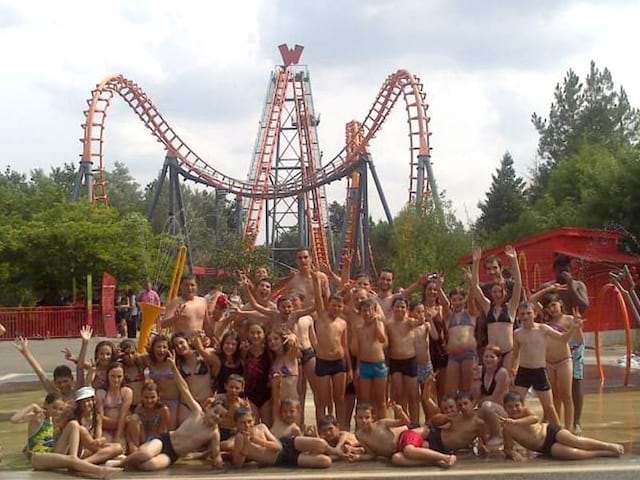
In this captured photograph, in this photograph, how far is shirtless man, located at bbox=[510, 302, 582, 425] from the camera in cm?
809

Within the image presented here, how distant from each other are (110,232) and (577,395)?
2601cm

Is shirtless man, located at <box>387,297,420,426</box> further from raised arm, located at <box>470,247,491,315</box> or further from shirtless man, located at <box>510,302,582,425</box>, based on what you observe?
shirtless man, located at <box>510,302,582,425</box>

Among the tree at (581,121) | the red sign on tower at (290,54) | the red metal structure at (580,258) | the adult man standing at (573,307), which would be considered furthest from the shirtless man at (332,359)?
the tree at (581,121)

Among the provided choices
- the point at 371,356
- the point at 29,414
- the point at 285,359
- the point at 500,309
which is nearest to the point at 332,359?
the point at 371,356

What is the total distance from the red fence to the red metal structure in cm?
1267

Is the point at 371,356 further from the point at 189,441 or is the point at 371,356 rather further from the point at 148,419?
the point at 148,419

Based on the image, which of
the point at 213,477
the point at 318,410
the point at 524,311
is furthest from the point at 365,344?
the point at 213,477

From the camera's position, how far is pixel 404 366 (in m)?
8.66

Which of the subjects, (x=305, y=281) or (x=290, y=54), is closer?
(x=305, y=281)

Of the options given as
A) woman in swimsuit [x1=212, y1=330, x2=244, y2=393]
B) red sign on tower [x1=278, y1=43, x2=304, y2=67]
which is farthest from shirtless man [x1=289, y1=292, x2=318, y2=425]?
red sign on tower [x1=278, y1=43, x2=304, y2=67]

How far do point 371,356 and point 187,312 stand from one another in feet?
7.20

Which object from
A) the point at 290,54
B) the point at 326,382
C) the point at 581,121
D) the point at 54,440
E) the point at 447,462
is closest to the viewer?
the point at 447,462

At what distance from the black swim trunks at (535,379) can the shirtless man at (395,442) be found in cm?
134

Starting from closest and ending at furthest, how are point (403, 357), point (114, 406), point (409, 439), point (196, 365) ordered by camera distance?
point (409, 439), point (114, 406), point (196, 365), point (403, 357)
